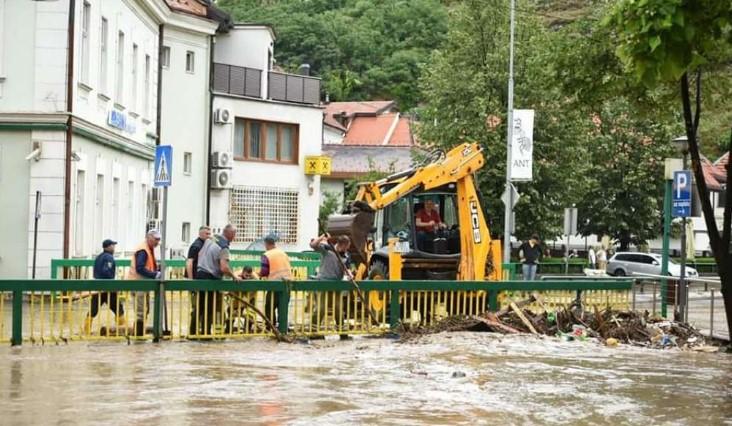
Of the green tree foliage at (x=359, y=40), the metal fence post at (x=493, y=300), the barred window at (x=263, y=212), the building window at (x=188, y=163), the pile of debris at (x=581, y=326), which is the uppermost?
the green tree foliage at (x=359, y=40)

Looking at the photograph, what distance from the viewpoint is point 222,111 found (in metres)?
44.6

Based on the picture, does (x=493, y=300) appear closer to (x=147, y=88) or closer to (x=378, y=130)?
(x=147, y=88)

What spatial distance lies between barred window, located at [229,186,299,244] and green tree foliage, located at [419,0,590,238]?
22.6 ft

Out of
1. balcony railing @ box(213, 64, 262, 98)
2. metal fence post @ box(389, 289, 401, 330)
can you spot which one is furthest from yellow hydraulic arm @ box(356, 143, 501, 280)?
balcony railing @ box(213, 64, 262, 98)

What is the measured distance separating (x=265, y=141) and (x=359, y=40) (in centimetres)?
7256

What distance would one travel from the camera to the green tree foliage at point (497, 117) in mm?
48750

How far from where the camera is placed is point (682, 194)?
23.9m

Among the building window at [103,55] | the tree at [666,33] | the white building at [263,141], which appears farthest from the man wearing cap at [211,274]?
the white building at [263,141]

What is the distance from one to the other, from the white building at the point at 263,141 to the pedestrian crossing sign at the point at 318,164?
1.07ft

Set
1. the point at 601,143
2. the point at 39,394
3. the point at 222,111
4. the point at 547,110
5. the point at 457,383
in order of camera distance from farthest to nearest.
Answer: the point at 601,143
the point at 547,110
the point at 222,111
the point at 457,383
the point at 39,394

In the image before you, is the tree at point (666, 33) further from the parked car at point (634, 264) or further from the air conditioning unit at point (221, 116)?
the parked car at point (634, 264)

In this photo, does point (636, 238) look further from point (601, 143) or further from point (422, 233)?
point (422, 233)

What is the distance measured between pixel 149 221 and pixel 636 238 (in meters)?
37.3

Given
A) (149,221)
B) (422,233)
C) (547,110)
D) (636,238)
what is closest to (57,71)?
(422,233)
